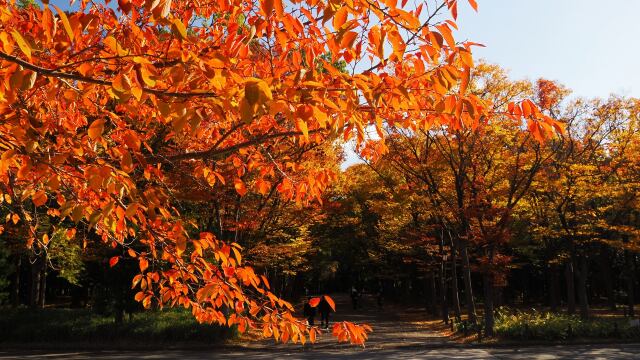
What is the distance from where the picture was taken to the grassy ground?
15.7 m

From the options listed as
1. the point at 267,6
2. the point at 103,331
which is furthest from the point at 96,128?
the point at 103,331

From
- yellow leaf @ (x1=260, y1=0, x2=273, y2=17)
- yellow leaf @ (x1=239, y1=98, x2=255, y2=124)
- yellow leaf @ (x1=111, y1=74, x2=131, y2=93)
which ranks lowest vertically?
yellow leaf @ (x1=239, y1=98, x2=255, y2=124)

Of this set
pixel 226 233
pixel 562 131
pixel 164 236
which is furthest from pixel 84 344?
pixel 562 131

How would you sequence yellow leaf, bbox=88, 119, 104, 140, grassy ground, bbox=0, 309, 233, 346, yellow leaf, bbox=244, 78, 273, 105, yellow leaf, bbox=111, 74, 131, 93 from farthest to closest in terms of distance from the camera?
grassy ground, bbox=0, 309, 233, 346
yellow leaf, bbox=88, 119, 104, 140
yellow leaf, bbox=111, 74, 131, 93
yellow leaf, bbox=244, 78, 273, 105

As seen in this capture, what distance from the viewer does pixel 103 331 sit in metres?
15.9

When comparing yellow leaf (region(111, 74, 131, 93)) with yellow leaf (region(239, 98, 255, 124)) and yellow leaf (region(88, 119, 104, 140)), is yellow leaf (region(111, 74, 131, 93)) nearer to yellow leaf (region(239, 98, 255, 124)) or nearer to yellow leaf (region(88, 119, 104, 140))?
yellow leaf (region(88, 119, 104, 140))

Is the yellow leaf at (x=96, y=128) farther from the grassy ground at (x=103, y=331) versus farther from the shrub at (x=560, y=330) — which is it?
the shrub at (x=560, y=330)

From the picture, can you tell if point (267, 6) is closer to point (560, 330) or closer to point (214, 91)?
point (214, 91)

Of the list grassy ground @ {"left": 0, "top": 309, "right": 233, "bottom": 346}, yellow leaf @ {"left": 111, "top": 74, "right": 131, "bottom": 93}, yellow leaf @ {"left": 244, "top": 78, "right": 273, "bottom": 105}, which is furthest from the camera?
grassy ground @ {"left": 0, "top": 309, "right": 233, "bottom": 346}

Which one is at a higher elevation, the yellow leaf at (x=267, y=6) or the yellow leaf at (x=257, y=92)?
the yellow leaf at (x=267, y=6)

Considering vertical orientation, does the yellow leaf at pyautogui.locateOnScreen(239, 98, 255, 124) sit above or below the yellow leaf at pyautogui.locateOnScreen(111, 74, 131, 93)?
below

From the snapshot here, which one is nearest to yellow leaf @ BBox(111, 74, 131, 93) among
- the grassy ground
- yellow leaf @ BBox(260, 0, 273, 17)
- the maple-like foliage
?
the maple-like foliage

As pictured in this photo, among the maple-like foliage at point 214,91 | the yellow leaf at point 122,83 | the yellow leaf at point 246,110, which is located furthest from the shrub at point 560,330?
the yellow leaf at point 122,83

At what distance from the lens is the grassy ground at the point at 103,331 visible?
51.5 ft
